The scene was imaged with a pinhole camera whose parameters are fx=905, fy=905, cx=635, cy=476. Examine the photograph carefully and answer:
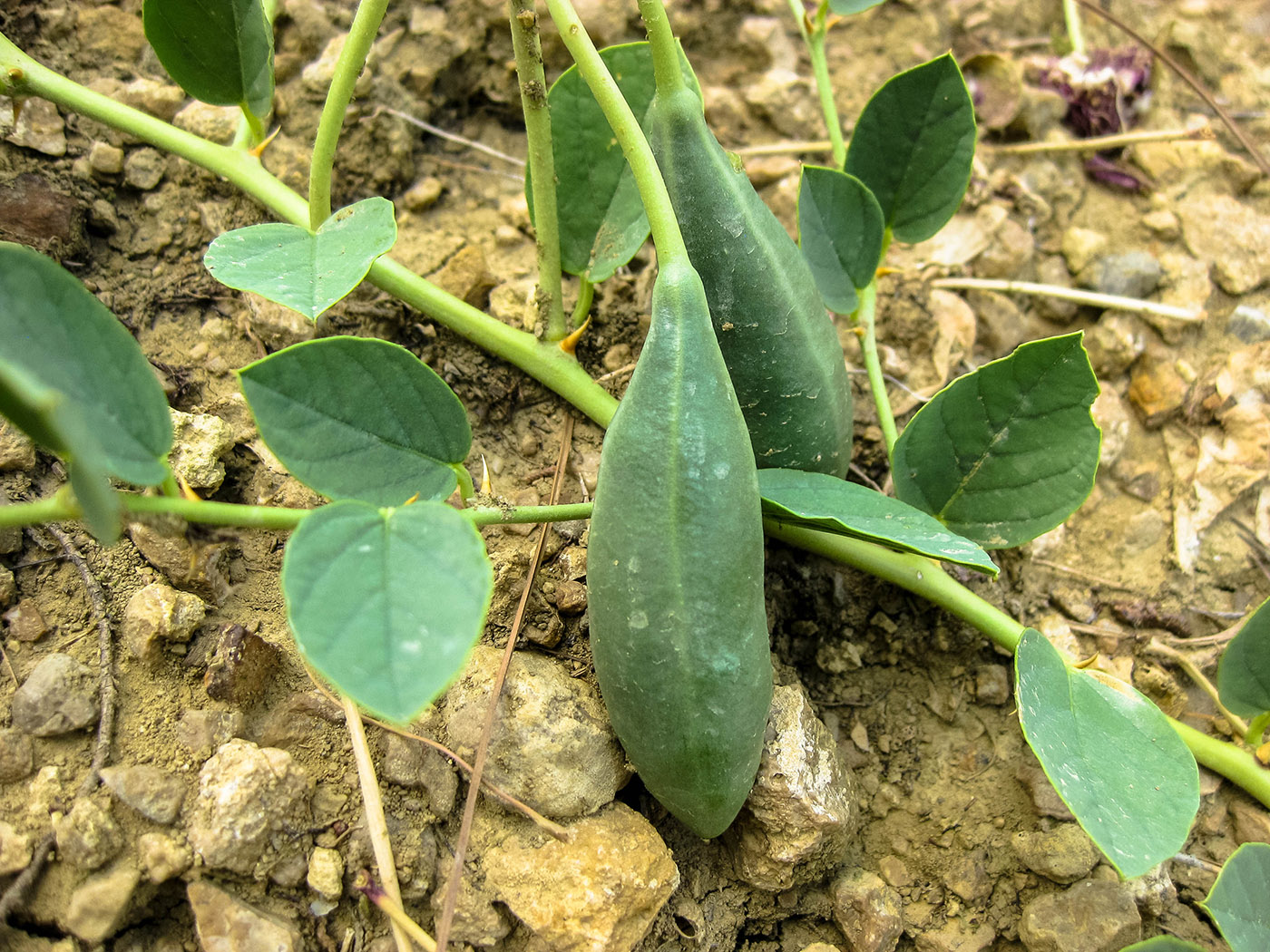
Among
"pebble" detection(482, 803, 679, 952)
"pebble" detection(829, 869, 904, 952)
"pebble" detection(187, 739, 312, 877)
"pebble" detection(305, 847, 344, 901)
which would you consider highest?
"pebble" detection(187, 739, 312, 877)

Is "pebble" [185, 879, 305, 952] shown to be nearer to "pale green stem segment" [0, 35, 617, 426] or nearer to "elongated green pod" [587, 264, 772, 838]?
"elongated green pod" [587, 264, 772, 838]

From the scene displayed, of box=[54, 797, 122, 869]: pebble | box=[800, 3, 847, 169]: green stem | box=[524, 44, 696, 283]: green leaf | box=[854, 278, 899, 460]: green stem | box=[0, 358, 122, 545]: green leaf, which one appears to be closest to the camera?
box=[0, 358, 122, 545]: green leaf

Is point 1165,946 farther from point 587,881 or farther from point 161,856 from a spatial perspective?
point 161,856

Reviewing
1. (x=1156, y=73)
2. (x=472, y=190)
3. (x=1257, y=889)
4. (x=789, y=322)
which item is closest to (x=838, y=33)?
(x=1156, y=73)

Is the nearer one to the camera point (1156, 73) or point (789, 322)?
point (789, 322)

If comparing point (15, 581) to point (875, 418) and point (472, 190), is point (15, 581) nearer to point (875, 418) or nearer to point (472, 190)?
point (472, 190)

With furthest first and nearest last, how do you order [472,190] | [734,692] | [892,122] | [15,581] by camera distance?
1. [472,190]
2. [892,122]
3. [15,581]
4. [734,692]

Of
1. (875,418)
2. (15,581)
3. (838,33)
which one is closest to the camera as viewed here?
(15,581)

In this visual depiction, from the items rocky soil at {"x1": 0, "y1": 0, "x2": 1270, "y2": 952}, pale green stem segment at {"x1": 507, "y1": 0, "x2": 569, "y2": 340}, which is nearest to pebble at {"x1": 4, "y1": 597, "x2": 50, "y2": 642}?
rocky soil at {"x1": 0, "y1": 0, "x2": 1270, "y2": 952}

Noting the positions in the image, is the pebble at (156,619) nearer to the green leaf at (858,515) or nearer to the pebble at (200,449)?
the pebble at (200,449)
